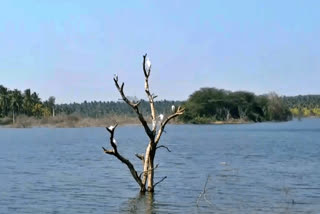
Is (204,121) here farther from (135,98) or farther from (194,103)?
(135,98)

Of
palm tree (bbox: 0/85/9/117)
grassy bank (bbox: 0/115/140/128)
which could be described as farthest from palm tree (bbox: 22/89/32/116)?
palm tree (bbox: 0/85/9/117)

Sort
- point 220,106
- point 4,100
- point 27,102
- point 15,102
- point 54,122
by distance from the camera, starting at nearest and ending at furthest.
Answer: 1. point 15,102
2. point 4,100
3. point 54,122
4. point 27,102
5. point 220,106

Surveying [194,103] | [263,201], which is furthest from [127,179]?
[194,103]

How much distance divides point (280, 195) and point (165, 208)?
5.95 metres

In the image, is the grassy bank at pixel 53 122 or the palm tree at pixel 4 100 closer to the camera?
the grassy bank at pixel 53 122

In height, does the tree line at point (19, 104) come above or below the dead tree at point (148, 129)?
above

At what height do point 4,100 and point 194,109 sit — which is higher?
point 4,100

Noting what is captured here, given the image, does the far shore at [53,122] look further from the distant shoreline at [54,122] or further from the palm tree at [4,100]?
the palm tree at [4,100]

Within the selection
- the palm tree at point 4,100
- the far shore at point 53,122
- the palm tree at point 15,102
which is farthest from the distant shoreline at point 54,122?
the palm tree at point 4,100

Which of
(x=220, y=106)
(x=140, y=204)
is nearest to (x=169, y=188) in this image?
(x=140, y=204)

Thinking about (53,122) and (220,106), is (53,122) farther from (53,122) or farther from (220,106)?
(220,106)

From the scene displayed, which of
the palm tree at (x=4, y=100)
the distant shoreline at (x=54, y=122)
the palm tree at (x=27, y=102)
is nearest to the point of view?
the distant shoreline at (x=54, y=122)

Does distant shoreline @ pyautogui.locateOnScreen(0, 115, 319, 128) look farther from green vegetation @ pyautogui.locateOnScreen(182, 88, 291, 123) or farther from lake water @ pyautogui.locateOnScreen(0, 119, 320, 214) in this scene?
lake water @ pyautogui.locateOnScreen(0, 119, 320, 214)

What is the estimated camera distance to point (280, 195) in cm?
2514
